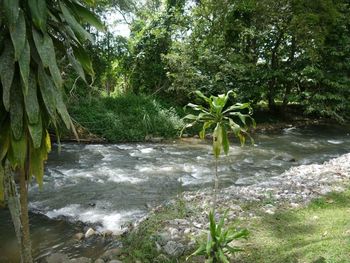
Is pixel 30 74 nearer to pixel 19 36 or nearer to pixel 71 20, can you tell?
pixel 19 36

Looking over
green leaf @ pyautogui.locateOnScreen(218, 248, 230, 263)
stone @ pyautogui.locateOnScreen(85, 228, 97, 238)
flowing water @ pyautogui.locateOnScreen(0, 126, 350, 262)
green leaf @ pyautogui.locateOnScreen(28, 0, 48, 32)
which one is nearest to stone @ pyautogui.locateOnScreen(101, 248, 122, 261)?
flowing water @ pyautogui.locateOnScreen(0, 126, 350, 262)

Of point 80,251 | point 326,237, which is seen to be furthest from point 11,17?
point 326,237

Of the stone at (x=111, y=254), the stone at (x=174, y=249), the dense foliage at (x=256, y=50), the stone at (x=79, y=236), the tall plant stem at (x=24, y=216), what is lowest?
the stone at (x=79, y=236)

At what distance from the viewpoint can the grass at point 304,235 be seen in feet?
12.3

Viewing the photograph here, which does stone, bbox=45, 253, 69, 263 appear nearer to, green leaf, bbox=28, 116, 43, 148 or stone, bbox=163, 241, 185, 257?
stone, bbox=163, 241, 185, 257

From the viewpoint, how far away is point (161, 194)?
279 inches

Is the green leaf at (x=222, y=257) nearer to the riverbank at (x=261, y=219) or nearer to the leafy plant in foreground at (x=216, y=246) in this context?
the leafy plant in foreground at (x=216, y=246)

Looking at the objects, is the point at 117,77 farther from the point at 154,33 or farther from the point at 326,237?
the point at 326,237

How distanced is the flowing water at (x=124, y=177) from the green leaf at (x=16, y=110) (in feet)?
8.32

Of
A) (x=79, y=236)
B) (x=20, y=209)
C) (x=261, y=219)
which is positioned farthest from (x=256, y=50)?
(x=20, y=209)

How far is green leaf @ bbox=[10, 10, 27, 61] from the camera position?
8.60ft

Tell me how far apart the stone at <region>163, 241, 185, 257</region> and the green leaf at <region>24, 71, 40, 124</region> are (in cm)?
220

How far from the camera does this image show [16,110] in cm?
279

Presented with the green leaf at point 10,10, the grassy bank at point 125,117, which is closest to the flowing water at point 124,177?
the grassy bank at point 125,117
